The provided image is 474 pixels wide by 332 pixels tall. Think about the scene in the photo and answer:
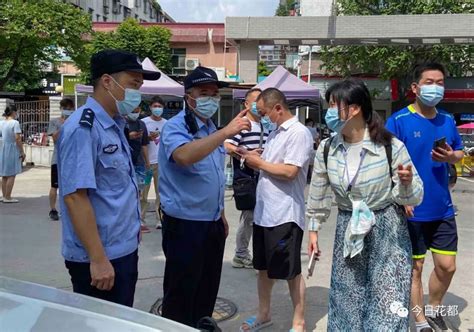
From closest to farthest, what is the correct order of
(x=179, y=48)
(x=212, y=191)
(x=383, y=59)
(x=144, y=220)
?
1. (x=212, y=191)
2. (x=144, y=220)
3. (x=383, y=59)
4. (x=179, y=48)

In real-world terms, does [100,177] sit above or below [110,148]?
below

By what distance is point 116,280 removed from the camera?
246cm

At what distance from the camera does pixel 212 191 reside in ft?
10.2

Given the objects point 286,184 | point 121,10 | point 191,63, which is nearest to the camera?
point 286,184

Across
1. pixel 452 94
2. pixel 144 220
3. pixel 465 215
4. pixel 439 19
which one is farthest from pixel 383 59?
pixel 144 220

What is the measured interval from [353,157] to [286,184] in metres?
0.83

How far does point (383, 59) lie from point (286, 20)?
9582 mm

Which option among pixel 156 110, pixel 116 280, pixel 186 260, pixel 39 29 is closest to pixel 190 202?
pixel 186 260

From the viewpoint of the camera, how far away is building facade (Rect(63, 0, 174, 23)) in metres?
43.0

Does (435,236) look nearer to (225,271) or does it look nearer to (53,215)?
(225,271)

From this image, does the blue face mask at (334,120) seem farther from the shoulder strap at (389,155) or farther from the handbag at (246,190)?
the handbag at (246,190)

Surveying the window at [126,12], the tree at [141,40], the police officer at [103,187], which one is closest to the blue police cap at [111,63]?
the police officer at [103,187]

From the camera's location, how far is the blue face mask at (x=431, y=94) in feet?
11.5

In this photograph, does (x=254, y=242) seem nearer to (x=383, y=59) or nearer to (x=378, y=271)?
(x=378, y=271)
